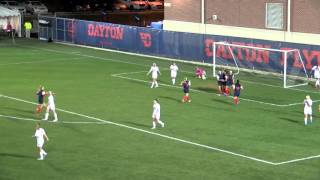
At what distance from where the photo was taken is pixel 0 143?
33469 mm

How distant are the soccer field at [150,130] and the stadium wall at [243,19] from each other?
7.02 metres

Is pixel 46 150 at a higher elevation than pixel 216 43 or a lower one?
lower

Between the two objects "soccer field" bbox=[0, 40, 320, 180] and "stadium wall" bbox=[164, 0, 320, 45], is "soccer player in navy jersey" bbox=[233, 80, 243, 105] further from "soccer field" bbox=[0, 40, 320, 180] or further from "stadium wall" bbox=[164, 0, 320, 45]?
"stadium wall" bbox=[164, 0, 320, 45]

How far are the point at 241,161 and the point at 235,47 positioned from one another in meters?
27.3

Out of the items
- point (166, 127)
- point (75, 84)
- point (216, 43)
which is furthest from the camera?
point (216, 43)

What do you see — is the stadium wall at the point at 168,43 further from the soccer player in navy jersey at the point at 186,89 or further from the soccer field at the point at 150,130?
the soccer player in navy jersey at the point at 186,89

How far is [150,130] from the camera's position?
3616 centimetres

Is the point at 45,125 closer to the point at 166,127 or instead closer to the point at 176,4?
the point at 166,127

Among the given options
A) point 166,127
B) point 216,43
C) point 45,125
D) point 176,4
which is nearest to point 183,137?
point 166,127

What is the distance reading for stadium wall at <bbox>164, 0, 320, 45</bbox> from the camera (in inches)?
2277

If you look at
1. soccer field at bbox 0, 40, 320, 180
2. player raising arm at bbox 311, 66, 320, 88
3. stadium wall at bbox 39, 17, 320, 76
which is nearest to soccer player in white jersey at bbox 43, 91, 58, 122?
soccer field at bbox 0, 40, 320, 180

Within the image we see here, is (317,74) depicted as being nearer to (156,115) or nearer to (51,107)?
(156,115)

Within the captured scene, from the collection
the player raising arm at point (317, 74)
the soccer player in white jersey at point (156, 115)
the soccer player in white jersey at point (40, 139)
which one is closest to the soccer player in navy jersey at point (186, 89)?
the soccer player in white jersey at point (156, 115)

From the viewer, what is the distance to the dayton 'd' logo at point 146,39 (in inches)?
2596
